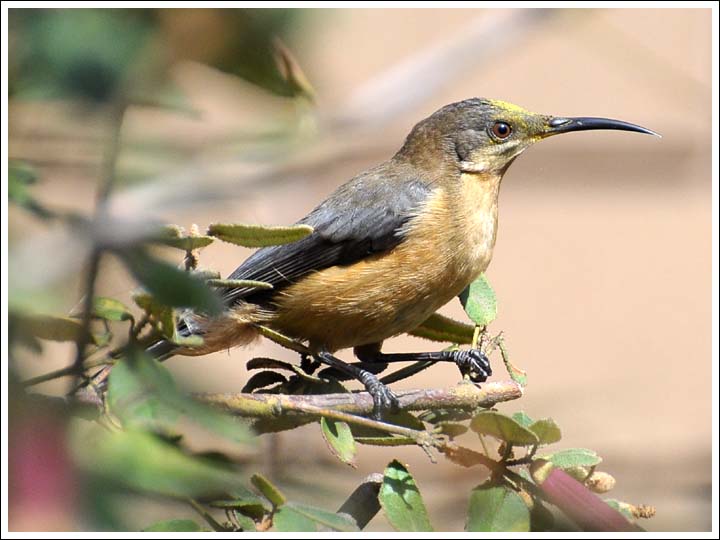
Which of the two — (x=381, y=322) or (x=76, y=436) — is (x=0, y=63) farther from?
(x=381, y=322)

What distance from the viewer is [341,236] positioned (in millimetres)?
3232

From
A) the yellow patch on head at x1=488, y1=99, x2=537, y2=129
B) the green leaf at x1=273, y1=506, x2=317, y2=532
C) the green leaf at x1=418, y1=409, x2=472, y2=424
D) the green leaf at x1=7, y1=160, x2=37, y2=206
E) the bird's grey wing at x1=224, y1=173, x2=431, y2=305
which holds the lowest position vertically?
the green leaf at x1=273, y1=506, x2=317, y2=532

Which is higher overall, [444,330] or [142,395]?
[444,330]

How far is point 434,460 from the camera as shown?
1.54 m

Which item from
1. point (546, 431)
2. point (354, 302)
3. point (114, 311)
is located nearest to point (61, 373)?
point (114, 311)

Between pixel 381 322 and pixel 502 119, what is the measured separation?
1035 millimetres

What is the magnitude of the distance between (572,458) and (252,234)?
2.50ft

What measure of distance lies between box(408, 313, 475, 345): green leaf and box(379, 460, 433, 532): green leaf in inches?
30.7

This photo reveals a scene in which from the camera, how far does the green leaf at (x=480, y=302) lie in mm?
2297

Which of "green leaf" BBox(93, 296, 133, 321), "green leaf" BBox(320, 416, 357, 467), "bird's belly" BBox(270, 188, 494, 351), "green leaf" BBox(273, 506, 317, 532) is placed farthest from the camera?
"bird's belly" BBox(270, 188, 494, 351)

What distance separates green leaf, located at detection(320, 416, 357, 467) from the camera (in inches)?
65.7

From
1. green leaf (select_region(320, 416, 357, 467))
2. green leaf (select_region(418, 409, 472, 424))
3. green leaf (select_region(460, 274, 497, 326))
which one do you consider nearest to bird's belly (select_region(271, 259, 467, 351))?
green leaf (select_region(460, 274, 497, 326))

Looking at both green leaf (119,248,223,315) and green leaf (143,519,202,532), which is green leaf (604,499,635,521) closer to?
green leaf (143,519,202,532)

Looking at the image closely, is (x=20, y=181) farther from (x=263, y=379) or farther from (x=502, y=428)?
(x=263, y=379)
